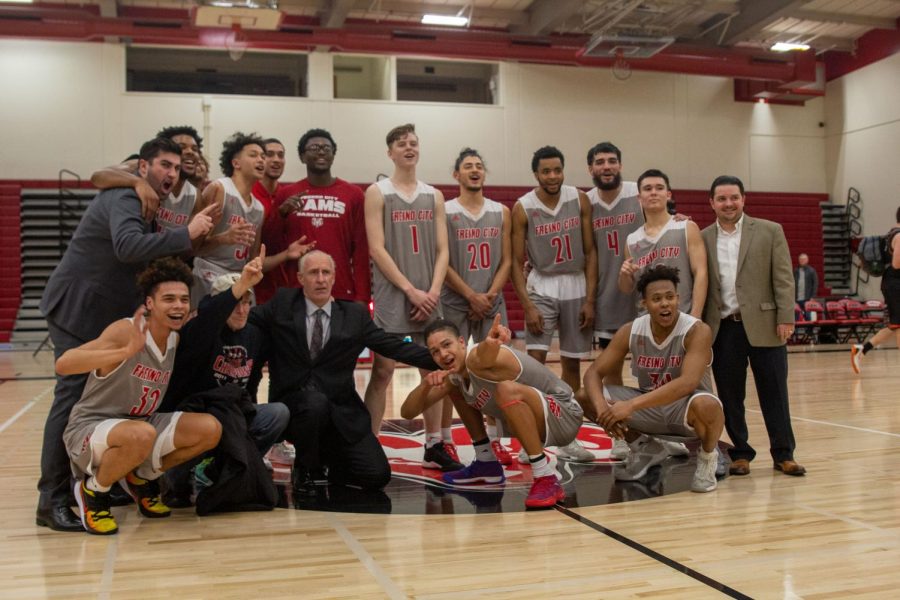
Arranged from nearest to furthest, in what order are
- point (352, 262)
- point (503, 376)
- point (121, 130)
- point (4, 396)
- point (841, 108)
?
point (503, 376), point (352, 262), point (4, 396), point (121, 130), point (841, 108)

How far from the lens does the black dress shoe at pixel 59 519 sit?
3.44 meters

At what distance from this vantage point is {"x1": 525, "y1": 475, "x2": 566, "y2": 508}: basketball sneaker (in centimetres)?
371

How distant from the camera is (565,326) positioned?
5.21 metres

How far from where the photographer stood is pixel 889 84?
17203 millimetres

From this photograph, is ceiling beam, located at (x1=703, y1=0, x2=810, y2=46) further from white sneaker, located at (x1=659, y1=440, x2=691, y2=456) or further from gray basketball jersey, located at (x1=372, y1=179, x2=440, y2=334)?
gray basketball jersey, located at (x1=372, y1=179, x2=440, y2=334)

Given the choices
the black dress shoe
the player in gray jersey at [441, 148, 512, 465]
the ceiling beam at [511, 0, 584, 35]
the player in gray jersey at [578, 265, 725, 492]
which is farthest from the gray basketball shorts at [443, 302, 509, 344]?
the ceiling beam at [511, 0, 584, 35]

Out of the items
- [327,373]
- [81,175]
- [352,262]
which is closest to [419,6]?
[81,175]

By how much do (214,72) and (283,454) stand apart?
14.0 metres

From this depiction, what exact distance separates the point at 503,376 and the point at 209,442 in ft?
4.63

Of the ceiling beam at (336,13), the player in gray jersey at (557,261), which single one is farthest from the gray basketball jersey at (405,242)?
the ceiling beam at (336,13)

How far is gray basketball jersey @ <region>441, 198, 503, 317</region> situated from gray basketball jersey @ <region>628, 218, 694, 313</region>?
89cm

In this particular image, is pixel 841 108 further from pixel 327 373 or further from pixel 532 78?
pixel 327 373

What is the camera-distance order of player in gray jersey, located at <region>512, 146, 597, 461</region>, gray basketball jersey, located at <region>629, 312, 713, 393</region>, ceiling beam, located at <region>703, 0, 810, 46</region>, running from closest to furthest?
gray basketball jersey, located at <region>629, 312, 713, 393</region> → player in gray jersey, located at <region>512, 146, 597, 461</region> → ceiling beam, located at <region>703, 0, 810, 46</region>

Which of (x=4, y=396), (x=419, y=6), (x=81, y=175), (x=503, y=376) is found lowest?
(x=4, y=396)
